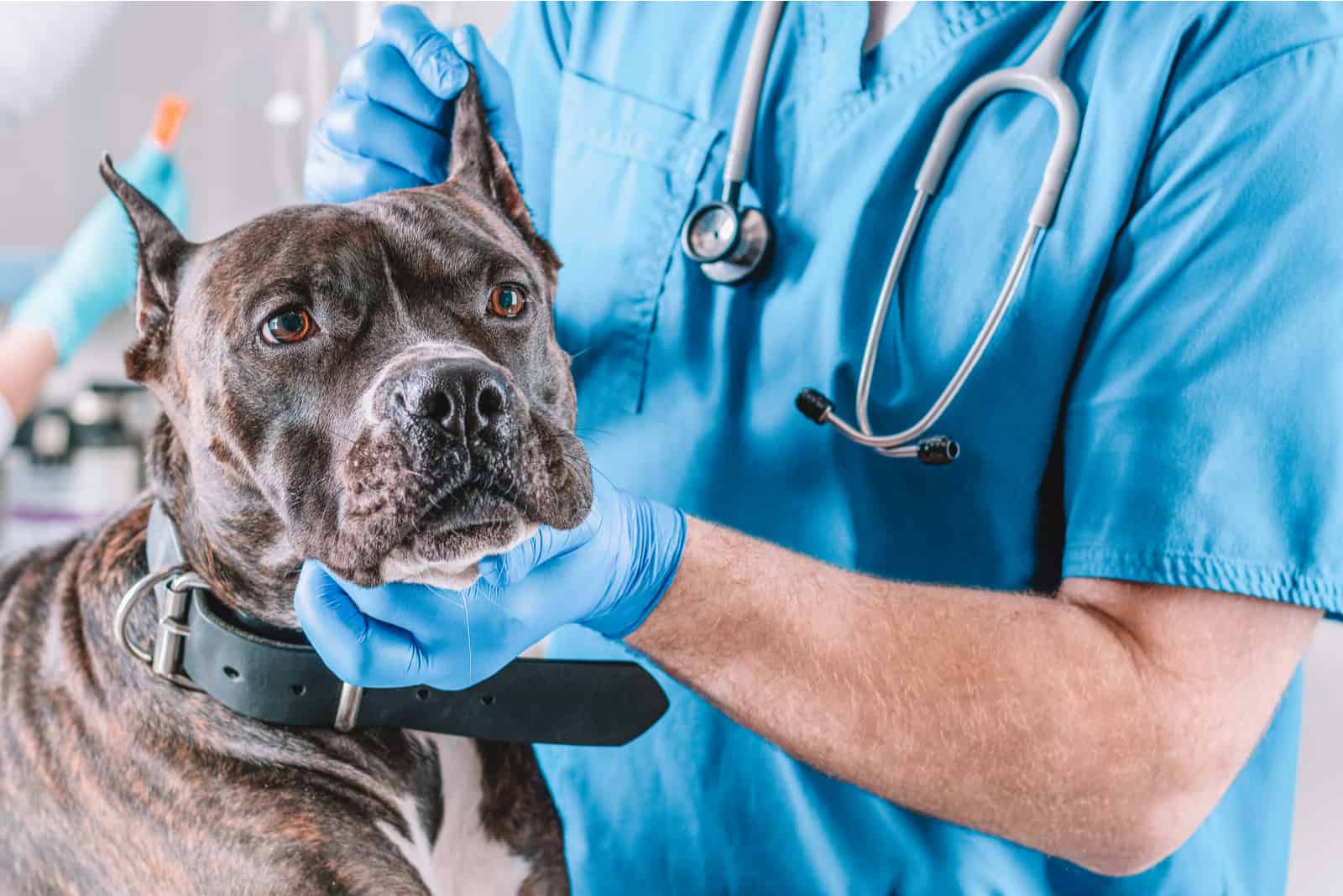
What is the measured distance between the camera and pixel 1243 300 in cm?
84

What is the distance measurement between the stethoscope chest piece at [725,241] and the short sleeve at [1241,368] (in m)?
0.38

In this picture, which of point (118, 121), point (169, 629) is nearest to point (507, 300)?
point (169, 629)

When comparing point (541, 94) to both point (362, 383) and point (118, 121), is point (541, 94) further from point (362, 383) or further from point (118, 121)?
point (118, 121)

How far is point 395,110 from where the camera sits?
1.07 m

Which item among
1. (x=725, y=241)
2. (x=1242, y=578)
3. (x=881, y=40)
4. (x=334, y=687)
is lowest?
(x=334, y=687)

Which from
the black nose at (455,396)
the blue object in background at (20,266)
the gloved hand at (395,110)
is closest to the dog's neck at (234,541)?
the black nose at (455,396)

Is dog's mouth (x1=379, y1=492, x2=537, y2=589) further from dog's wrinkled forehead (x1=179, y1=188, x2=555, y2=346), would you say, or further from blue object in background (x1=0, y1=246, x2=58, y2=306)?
blue object in background (x1=0, y1=246, x2=58, y2=306)

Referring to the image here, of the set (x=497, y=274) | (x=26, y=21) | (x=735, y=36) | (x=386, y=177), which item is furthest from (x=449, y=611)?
(x=26, y=21)

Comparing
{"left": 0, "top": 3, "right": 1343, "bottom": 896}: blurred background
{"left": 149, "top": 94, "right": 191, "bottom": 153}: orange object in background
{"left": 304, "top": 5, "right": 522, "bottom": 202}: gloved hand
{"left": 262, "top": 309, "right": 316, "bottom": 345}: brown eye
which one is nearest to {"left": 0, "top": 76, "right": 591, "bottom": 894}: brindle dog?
{"left": 262, "top": 309, "right": 316, "bottom": 345}: brown eye

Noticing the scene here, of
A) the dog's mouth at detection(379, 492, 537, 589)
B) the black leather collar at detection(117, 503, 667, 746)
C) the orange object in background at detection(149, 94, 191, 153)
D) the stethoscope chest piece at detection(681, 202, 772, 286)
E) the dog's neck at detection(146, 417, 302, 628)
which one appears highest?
the stethoscope chest piece at detection(681, 202, 772, 286)

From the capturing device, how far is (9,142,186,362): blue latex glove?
1689mm

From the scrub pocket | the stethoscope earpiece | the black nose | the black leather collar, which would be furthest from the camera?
the scrub pocket

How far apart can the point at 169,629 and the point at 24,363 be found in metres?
1.03

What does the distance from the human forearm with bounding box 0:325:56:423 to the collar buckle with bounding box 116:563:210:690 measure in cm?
93
